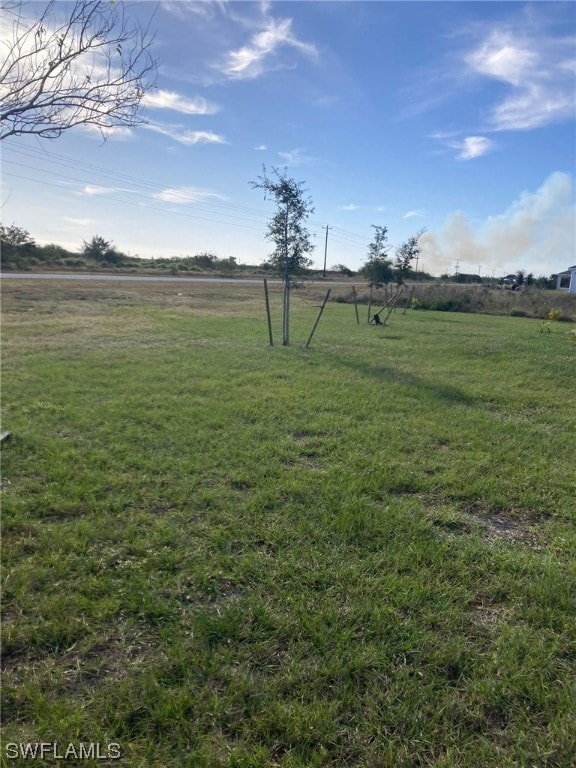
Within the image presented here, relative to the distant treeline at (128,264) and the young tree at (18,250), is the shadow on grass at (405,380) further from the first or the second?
the young tree at (18,250)

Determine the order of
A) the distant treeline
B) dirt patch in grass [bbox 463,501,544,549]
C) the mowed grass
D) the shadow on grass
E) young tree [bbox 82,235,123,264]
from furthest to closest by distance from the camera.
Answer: young tree [bbox 82,235,123,264] < the distant treeline < the shadow on grass < dirt patch in grass [bbox 463,501,544,549] < the mowed grass

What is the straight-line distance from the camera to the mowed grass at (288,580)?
1.72 meters

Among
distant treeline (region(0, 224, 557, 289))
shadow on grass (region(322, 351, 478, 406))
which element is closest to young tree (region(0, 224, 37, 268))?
distant treeline (region(0, 224, 557, 289))

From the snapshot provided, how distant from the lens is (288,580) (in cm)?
251

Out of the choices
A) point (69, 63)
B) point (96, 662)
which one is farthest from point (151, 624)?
point (69, 63)

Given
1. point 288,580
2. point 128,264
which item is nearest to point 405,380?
point 288,580

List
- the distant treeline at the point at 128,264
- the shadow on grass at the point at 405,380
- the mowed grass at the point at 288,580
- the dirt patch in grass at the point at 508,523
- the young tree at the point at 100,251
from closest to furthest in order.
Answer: the mowed grass at the point at 288,580 < the dirt patch in grass at the point at 508,523 < the shadow on grass at the point at 405,380 < the distant treeline at the point at 128,264 < the young tree at the point at 100,251

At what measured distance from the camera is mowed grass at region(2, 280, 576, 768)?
1718mm

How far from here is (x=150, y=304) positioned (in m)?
17.9

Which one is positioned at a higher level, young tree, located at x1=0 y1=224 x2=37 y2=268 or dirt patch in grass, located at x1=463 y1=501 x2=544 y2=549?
young tree, located at x1=0 y1=224 x2=37 y2=268

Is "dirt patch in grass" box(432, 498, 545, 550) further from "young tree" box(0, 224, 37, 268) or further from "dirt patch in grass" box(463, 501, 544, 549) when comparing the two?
"young tree" box(0, 224, 37, 268)

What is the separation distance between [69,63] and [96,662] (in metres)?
3.41

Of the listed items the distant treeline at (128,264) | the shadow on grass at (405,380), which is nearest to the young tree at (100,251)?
the distant treeline at (128,264)

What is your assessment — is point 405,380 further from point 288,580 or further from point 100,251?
point 100,251
